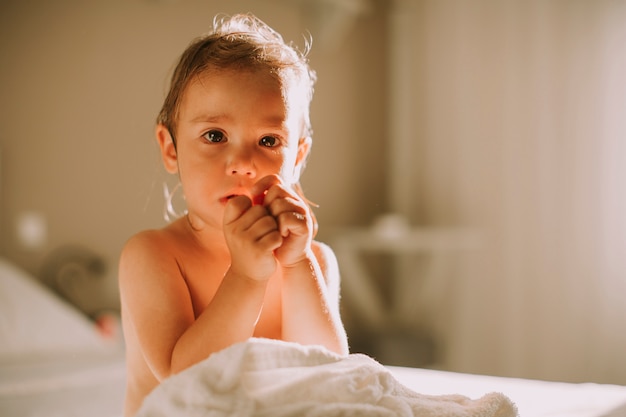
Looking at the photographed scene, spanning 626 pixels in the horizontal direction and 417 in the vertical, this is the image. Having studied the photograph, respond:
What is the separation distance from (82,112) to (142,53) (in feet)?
1.00

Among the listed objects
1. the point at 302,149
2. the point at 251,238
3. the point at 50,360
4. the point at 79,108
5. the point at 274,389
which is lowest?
the point at 50,360

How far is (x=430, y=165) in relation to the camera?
3012 millimetres

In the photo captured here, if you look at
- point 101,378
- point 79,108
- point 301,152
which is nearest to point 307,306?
point 301,152

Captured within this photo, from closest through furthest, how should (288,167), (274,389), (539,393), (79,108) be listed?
(274,389) < (288,167) < (539,393) < (79,108)

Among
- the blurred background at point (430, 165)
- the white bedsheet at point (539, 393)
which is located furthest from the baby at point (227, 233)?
the blurred background at point (430, 165)

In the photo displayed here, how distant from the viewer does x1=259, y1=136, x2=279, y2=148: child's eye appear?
606 millimetres

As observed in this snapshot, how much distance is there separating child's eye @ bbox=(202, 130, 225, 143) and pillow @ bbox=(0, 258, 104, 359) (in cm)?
82

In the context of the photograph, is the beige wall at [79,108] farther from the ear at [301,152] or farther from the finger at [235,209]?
the finger at [235,209]

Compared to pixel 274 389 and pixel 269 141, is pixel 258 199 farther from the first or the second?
pixel 274 389

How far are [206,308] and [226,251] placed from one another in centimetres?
10

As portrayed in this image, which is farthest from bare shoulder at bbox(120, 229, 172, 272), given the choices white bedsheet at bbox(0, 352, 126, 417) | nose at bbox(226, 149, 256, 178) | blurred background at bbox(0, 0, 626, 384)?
blurred background at bbox(0, 0, 626, 384)

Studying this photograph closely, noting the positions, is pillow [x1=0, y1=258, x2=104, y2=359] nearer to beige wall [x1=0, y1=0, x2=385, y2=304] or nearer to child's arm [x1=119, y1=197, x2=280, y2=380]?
beige wall [x1=0, y1=0, x2=385, y2=304]

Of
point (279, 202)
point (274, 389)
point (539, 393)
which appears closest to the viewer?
point (274, 389)

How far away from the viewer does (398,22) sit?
309 cm
